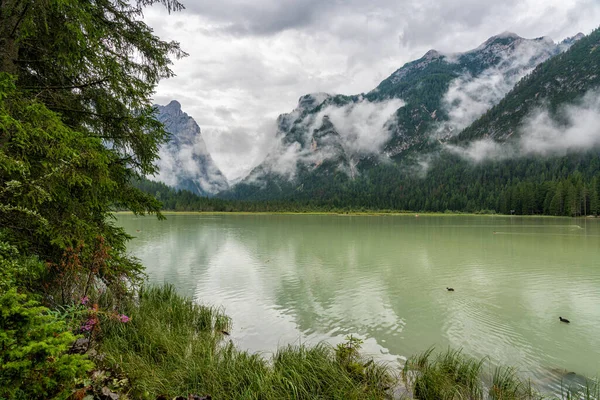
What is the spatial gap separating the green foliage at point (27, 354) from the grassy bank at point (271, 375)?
2.41 m

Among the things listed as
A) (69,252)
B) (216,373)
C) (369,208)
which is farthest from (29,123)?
(369,208)

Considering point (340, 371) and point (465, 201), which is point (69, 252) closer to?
point (340, 371)

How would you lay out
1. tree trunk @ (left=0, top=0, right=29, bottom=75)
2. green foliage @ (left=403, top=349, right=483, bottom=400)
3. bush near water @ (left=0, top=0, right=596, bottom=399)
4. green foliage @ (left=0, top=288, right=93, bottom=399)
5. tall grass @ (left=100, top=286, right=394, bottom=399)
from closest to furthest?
green foliage @ (left=0, top=288, right=93, bottom=399) → bush near water @ (left=0, top=0, right=596, bottom=399) → tall grass @ (left=100, top=286, right=394, bottom=399) → tree trunk @ (left=0, top=0, right=29, bottom=75) → green foliage @ (left=403, top=349, right=483, bottom=400)

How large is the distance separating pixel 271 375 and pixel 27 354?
14.4 ft

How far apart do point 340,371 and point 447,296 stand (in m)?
11.0

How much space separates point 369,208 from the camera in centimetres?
18450

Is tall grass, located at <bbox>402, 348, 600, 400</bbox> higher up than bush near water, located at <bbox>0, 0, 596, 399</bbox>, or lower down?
lower down

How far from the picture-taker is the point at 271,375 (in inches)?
247

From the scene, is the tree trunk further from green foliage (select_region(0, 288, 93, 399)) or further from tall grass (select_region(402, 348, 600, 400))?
tall grass (select_region(402, 348, 600, 400))

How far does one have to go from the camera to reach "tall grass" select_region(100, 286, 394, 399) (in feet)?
18.9

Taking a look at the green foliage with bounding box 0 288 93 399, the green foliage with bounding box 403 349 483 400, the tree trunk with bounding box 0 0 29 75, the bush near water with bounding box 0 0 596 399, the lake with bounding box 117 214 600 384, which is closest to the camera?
the green foliage with bounding box 0 288 93 399

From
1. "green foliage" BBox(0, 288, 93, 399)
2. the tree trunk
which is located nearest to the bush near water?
the tree trunk

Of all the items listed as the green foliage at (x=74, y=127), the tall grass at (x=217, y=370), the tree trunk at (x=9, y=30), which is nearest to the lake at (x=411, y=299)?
the tall grass at (x=217, y=370)

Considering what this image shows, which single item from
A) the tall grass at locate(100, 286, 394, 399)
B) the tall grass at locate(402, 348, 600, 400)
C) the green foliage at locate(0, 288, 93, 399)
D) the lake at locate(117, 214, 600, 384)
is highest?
the green foliage at locate(0, 288, 93, 399)
